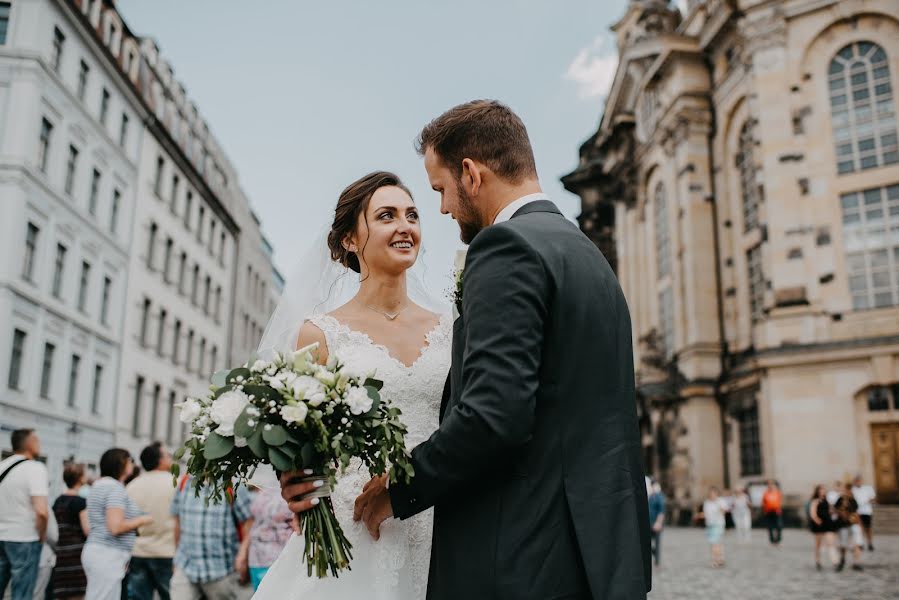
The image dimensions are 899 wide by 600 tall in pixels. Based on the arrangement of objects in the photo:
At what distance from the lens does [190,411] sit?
2.84 metres

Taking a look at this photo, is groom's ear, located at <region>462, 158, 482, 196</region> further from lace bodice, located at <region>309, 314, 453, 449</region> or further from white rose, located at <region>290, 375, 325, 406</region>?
lace bodice, located at <region>309, 314, 453, 449</region>

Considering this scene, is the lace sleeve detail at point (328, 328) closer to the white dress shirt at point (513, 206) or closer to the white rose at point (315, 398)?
the white rose at point (315, 398)

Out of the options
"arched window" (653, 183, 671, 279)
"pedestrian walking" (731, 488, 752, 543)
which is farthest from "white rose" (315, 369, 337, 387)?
"arched window" (653, 183, 671, 279)

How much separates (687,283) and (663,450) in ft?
25.0

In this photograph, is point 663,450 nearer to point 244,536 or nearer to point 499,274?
point 244,536

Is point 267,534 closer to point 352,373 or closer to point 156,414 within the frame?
point 352,373

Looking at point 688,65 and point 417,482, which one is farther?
point 688,65

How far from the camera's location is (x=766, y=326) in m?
30.0

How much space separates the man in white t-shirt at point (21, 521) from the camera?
8.54 meters

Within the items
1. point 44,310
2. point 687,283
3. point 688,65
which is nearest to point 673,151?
point 688,65

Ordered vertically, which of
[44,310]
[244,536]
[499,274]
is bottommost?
[244,536]

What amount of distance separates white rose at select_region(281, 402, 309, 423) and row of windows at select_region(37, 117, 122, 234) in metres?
27.6

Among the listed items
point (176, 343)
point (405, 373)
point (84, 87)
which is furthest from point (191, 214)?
point (405, 373)

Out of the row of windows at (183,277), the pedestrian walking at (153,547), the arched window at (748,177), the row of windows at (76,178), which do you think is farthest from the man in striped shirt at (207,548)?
the row of windows at (183,277)
